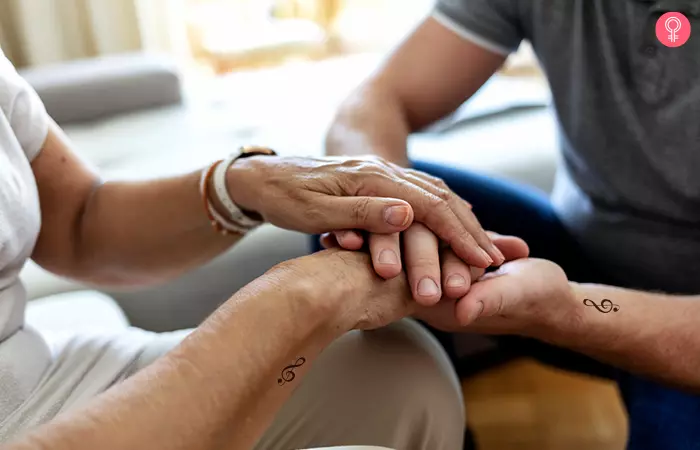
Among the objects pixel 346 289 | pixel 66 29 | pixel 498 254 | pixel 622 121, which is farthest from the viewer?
pixel 66 29

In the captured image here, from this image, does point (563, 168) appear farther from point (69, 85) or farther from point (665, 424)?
point (69, 85)

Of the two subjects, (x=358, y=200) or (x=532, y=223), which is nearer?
(x=358, y=200)

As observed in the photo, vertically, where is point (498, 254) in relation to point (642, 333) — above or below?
above

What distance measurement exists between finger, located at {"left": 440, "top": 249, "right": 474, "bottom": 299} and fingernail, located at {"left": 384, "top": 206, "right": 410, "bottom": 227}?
0.24ft

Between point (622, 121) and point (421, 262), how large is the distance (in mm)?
463

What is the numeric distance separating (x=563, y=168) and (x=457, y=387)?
503mm

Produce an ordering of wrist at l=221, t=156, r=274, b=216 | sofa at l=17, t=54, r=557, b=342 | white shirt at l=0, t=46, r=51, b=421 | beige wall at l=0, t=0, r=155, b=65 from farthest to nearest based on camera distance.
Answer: beige wall at l=0, t=0, r=155, b=65
sofa at l=17, t=54, r=557, b=342
wrist at l=221, t=156, r=274, b=216
white shirt at l=0, t=46, r=51, b=421

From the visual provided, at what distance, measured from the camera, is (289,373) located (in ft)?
2.25

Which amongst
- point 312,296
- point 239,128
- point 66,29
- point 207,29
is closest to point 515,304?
point 312,296

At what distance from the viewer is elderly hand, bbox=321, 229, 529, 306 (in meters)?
0.75

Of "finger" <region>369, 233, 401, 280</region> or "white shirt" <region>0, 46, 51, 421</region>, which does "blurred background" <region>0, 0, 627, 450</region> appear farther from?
"finger" <region>369, 233, 401, 280</region>

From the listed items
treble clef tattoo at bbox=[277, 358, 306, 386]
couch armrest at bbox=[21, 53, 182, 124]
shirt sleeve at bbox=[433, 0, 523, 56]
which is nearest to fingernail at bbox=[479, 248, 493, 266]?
treble clef tattoo at bbox=[277, 358, 306, 386]

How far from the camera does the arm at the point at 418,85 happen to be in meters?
1.16

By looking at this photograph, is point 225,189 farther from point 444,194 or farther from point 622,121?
point 622,121
